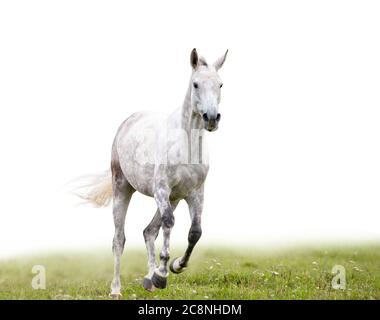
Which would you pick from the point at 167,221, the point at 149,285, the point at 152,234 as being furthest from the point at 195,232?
the point at 149,285

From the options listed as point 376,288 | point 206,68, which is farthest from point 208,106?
point 376,288

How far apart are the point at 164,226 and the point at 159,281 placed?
81 cm

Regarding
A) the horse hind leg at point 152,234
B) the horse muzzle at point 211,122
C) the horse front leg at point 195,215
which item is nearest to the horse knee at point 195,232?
the horse front leg at point 195,215

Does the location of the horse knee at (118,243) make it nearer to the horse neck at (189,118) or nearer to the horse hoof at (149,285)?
the horse hoof at (149,285)

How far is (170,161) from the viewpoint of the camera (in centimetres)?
1036

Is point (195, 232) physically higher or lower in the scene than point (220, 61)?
lower

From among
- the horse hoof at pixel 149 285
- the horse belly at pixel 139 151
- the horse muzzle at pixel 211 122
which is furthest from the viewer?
the horse hoof at pixel 149 285

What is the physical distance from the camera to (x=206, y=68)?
10.0 metres

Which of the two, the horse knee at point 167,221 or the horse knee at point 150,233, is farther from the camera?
the horse knee at point 150,233

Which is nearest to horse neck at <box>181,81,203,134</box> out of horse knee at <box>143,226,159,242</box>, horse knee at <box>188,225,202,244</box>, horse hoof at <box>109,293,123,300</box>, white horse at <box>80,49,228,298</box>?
white horse at <box>80,49,228,298</box>

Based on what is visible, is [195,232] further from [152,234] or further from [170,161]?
[152,234]

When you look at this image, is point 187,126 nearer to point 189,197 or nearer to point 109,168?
point 189,197

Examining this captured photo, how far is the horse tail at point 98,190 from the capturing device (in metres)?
12.6

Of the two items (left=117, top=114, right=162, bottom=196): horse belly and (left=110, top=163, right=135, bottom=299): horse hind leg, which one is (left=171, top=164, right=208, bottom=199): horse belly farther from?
(left=110, top=163, right=135, bottom=299): horse hind leg
